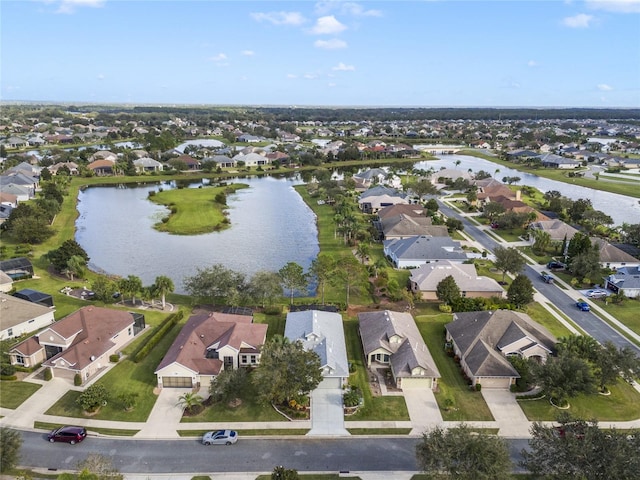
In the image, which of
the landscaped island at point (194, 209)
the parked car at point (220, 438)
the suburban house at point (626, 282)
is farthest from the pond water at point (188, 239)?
the suburban house at point (626, 282)

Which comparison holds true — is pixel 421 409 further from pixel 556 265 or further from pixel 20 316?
pixel 556 265

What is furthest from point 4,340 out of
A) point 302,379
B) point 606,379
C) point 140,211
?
point 140,211

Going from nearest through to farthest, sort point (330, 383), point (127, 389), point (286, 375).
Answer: point (286, 375), point (127, 389), point (330, 383)

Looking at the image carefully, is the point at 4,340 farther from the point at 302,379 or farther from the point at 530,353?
the point at 530,353

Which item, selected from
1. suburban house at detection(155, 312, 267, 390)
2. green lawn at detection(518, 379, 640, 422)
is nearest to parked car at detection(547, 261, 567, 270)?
green lawn at detection(518, 379, 640, 422)

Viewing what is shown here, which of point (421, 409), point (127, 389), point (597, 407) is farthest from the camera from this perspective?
point (127, 389)

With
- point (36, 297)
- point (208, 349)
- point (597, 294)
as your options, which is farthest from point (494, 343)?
point (36, 297)

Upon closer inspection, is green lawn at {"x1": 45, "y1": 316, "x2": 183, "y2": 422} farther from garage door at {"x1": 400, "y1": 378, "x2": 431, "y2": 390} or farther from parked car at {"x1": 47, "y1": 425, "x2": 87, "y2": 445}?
garage door at {"x1": 400, "y1": 378, "x2": 431, "y2": 390}
